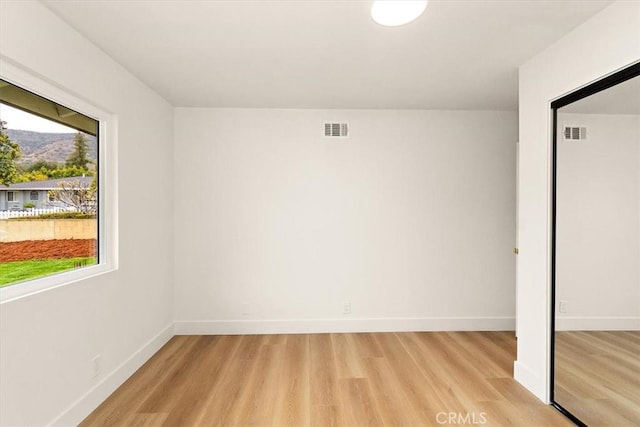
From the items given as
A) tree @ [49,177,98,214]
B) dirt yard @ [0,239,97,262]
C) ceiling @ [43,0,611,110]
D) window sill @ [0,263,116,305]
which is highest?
ceiling @ [43,0,611,110]

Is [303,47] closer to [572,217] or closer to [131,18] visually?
[131,18]

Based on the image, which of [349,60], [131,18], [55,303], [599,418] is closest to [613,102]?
[349,60]

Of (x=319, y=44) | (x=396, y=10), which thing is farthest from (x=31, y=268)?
(x=396, y=10)

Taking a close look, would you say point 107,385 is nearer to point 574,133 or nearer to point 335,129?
point 335,129

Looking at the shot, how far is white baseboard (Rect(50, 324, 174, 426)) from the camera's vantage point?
2.15 meters

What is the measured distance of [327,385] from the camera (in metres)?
2.73

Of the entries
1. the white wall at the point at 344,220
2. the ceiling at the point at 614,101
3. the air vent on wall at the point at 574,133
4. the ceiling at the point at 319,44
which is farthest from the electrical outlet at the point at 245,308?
the ceiling at the point at 614,101

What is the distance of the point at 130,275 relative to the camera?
2.93 m

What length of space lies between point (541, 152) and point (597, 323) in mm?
1232

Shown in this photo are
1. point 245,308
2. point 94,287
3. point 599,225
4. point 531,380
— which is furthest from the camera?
point 245,308

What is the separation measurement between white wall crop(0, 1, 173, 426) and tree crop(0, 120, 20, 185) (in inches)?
16.2

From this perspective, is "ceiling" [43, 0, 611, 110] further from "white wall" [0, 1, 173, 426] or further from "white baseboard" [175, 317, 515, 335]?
"white baseboard" [175, 317, 515, 335]

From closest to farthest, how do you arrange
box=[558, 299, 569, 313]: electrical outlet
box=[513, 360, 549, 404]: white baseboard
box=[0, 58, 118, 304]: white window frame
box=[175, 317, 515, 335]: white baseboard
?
box=[0, 58, 118, 304]: white window frame → box=[558, 299, 569, 313]: electrical outlet → box=[513, 360, 549, 404]: white baseboard → box=[175, 317, 515, 335]: white baseboard

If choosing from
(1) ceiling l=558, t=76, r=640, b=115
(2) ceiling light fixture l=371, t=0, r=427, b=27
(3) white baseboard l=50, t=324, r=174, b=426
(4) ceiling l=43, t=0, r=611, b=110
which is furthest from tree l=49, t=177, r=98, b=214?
(1) ceiling l=558, t=76, r=640, b=115
